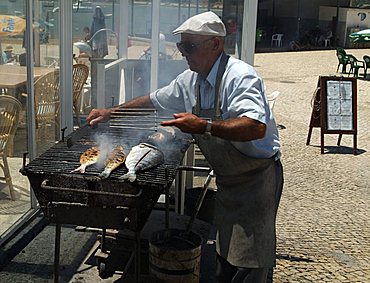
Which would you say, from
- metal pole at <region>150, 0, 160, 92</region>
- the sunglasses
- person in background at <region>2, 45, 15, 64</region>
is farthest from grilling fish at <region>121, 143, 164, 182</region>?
metal pole at <region>150, 0, 160, 92</region>

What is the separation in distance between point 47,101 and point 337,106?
5304 millimetres

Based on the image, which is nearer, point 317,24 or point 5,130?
point 5,130

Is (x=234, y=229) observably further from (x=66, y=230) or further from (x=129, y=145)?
(x=66, y=230)

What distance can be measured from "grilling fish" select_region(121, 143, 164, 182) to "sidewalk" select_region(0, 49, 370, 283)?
4.72ft

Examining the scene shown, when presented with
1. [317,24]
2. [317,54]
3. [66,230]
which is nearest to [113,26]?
[66,230]

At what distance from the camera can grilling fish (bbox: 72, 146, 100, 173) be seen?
3.10 meters

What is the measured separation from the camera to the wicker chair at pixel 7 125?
185 inches

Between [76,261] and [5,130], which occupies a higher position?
[5,130]

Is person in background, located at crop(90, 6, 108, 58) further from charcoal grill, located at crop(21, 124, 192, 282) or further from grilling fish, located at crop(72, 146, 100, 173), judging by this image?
charcoal grill, located at crop(21, 124, 192, 282)

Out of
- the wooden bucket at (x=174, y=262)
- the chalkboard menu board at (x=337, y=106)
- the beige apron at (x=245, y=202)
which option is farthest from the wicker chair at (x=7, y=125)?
the chalkboard menu board at (x=337, y=106)

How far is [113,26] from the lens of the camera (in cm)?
731

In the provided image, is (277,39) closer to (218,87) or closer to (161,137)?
(161,137)

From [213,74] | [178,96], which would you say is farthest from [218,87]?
[178,96]

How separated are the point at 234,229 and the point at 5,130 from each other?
2.48 meters
